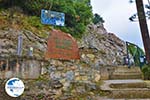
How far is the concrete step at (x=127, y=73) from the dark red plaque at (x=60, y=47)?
10.2 feet

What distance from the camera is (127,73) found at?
1072 centimetres

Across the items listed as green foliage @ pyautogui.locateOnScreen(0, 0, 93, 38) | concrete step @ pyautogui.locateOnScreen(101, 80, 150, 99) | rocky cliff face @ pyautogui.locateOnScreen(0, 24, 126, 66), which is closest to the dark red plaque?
rocky cliff face @ pyautogui.locateOnScreen(0, 24, 126, 66)

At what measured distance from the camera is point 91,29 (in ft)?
52.7

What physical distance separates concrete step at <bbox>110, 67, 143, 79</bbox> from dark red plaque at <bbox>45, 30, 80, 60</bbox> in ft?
Answer: 10.2

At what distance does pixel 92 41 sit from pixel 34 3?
4.79 meters

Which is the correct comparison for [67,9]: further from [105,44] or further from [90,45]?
[105,44]

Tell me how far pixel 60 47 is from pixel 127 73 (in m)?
3.92

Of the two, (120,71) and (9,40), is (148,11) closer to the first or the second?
(120,71)

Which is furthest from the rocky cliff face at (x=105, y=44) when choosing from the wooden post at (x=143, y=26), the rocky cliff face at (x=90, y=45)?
the wooden post at (x=143, y=26)

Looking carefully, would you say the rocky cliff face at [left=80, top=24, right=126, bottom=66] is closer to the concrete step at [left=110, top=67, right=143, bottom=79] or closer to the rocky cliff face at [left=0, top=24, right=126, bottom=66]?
the rocky cliff face at [left=0, top=24, right=126, bottom=66]

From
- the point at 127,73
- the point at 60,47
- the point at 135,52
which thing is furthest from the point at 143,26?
the point at 60,47

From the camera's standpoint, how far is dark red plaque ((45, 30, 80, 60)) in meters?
7.24

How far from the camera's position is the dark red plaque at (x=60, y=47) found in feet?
23.7

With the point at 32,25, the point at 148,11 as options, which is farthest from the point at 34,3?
the point at 148,11
